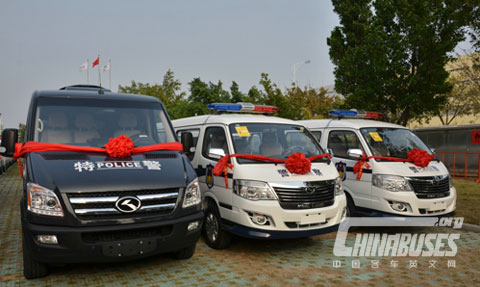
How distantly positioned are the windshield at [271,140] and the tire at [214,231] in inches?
37.4

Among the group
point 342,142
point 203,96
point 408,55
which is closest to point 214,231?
point 342,142

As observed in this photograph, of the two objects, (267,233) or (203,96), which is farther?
(203,96)

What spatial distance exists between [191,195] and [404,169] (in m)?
3.88

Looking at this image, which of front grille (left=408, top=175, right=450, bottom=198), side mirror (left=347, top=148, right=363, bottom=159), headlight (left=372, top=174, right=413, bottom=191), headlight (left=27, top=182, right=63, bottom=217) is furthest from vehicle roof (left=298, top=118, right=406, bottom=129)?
headlight (left=27, top=182, right=63, bottom=217)

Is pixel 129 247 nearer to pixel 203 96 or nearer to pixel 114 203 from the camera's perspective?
pixel 114 203

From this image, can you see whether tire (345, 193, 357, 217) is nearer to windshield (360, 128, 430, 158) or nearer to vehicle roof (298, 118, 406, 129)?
windshield (360, 128, 430, 158)

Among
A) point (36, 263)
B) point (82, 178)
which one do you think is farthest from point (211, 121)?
point (36, 263)

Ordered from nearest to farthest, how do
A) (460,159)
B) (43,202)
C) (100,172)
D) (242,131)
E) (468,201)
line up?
(43,202)
(100,172)
(242,131)
(468,201)
(460,159)

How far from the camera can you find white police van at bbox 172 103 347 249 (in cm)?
534

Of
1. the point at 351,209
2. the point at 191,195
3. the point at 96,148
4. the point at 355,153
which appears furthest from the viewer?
the point at 351,209

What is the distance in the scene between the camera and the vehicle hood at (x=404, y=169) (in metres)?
6.61

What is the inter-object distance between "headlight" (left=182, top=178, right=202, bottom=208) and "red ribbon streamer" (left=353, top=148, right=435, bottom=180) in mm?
3399

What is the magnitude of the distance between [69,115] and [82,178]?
55.4 inches

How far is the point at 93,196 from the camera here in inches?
161
